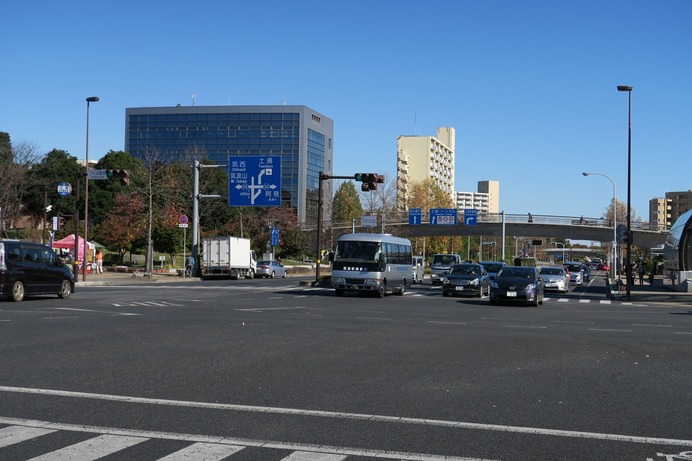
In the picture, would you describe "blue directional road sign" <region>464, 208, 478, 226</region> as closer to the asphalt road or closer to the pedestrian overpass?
the pedestrian overpass

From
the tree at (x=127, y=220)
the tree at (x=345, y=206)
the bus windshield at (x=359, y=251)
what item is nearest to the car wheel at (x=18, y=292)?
the bus windshield at (x=359, y=251)

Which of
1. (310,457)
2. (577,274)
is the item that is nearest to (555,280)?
(577,274)

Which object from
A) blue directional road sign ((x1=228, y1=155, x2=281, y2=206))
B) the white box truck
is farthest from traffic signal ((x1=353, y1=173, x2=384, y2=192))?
the white box truck

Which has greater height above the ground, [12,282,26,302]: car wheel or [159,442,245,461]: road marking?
[12,282,26,302]: car wheel

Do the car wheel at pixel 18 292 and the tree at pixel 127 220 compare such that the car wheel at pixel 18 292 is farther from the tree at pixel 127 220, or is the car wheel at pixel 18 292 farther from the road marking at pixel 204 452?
the tree at pixel 127 220

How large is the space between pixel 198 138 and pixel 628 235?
304 ft

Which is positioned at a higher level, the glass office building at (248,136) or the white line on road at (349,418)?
the glass office building at (248,136)

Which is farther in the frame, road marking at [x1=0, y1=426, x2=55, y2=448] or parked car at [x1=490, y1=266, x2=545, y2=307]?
parked car at [x1=490, y1=266, x2=545, y2=307]

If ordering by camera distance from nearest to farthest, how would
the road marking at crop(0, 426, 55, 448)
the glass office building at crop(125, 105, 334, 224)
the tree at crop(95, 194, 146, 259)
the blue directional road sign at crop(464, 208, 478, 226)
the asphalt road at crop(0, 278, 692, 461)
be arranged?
the road marking at crop(0, 426, 55, 448), the asphalt road at crop(0, 278, 692, 461), the tree at crop(95, 194, 146, 259), the blue directional road sign at crop(464, 208, 478, 226), the glass office building at crop(125, 105, 334, 224)

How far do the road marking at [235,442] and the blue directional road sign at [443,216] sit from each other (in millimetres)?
66774

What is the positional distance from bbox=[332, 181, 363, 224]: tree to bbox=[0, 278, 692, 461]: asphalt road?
257 feet

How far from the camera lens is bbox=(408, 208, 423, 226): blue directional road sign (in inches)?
2936

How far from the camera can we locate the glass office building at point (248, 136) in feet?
385

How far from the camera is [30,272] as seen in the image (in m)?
25.0
